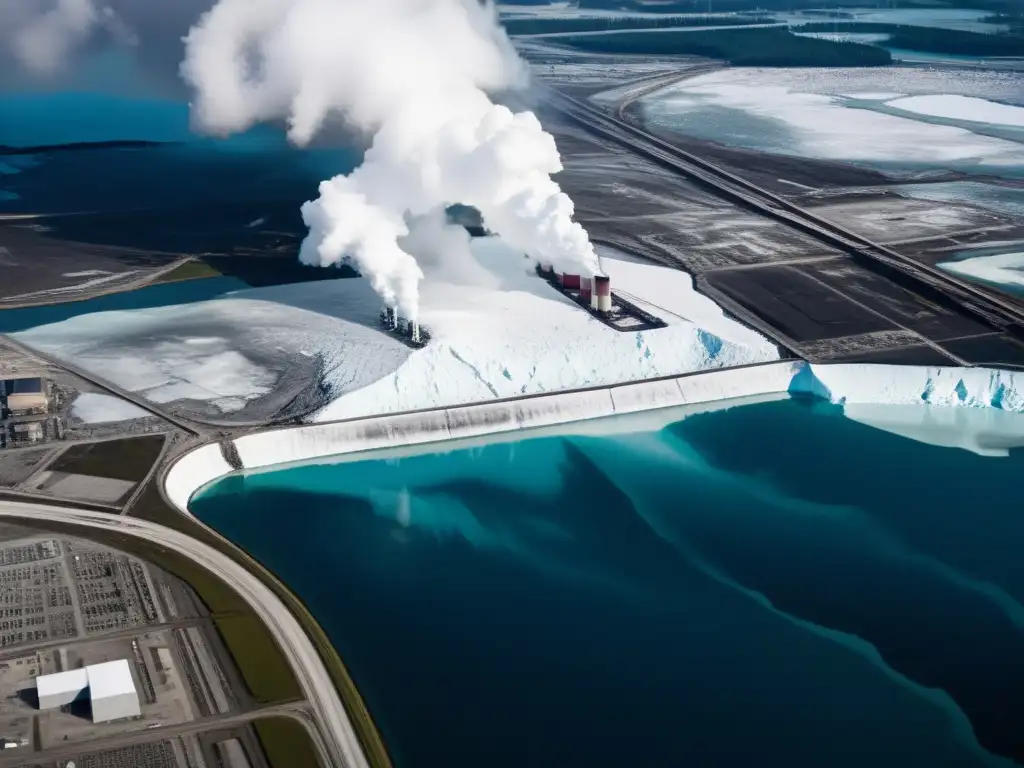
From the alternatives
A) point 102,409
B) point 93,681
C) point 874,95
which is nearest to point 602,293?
point 102,409

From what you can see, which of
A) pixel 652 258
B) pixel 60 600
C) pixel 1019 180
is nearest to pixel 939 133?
pixel 1019 180

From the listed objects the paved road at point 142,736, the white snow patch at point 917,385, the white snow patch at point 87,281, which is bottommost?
the white snow patch at point 917,385

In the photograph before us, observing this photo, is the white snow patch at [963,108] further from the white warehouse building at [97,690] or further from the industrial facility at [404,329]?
the white warehouse building at [97,690]

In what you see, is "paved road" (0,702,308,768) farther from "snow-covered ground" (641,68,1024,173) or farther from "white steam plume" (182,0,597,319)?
"snow-covered ground" (641,68,1024,173)

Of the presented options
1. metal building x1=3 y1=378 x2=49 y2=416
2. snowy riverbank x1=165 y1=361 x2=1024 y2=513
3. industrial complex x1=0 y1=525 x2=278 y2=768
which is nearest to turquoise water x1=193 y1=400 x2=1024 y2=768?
snowy riverbank x1=165 y1=361 x2=1024 y2=513

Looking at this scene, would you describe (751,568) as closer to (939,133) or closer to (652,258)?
(652,258)

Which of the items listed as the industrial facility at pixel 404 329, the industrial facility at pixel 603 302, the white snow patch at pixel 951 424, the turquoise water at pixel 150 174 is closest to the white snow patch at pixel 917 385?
the white snow patch at pixel 951 424
